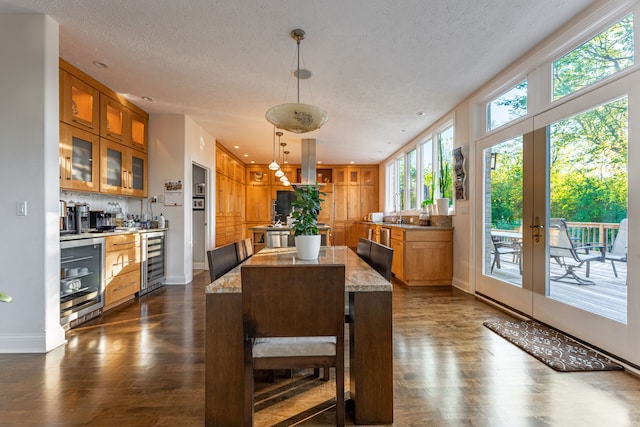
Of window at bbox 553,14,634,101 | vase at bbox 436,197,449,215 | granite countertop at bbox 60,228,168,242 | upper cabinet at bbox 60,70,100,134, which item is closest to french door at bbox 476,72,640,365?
window at bbox 553,14,634,101

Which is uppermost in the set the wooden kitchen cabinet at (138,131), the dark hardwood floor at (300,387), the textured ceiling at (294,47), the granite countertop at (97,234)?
the textured ceiling at (294,47)

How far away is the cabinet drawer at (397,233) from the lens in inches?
190

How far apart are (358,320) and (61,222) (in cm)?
308

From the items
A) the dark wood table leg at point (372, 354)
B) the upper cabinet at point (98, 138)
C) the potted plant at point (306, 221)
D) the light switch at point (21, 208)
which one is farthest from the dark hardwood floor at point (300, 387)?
the upper cabinet at point (98, 138)

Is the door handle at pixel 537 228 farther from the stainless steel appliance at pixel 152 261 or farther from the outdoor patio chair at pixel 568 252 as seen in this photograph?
the stainless steel appliance at pixel 152 261

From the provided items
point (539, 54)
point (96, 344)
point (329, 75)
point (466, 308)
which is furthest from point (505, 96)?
point (96, 344)

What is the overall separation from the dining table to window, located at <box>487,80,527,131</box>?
2.92m

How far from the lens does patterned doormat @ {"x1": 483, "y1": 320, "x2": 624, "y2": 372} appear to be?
2.11 metres

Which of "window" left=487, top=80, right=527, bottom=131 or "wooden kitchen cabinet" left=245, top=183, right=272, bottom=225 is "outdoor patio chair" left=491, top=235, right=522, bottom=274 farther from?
"wooden kitchen cabinet" left=245, top=183, right=272, bottom=225

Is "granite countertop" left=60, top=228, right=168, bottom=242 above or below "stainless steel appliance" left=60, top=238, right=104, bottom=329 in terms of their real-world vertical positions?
above

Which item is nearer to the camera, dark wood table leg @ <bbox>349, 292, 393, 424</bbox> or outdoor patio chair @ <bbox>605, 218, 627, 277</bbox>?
dark wood table leg @ <bbox>349, 292, 393, 424</bbox>

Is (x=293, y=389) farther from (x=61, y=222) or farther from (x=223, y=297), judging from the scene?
(x=61, y=222)

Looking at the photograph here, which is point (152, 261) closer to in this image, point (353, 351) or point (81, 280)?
point (81, 280)

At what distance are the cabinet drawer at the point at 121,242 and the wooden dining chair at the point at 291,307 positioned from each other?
9.20 feet
